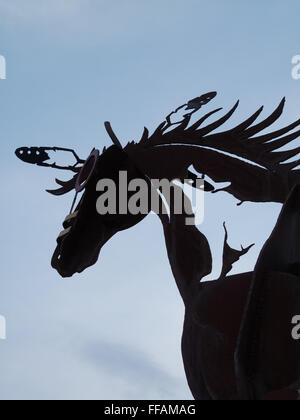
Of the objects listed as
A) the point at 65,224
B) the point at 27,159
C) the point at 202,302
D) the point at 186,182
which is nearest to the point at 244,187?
the point at 186,182

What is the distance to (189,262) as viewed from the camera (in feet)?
18.8

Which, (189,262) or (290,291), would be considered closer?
(290,291)

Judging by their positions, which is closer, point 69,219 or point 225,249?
point 225,249

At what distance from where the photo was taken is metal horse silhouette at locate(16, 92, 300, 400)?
508 cm

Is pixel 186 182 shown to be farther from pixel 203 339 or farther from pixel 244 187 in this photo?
pixel 203 339

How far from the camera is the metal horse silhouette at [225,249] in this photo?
16.7 feet

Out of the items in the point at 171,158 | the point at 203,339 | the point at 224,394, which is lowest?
the point at 224,394

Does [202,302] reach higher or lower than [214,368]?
higher

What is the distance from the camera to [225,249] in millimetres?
5727

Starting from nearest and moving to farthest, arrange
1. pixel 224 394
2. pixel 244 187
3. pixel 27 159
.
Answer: pixel 224 394 < pixel 244 187 < pixel 27 159

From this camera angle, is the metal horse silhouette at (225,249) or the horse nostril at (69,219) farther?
the horse nostril at (69,219)

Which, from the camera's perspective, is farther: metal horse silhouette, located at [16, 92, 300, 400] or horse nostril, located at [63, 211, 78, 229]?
horse nostril, located at [63, 211, 78, 229]
